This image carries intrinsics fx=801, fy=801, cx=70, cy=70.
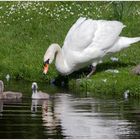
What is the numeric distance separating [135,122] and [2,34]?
42.6 feet

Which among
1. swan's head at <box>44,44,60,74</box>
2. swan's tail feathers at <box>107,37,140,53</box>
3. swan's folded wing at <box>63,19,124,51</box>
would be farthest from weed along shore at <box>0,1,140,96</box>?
swan's folded wing at <box>63,19,124,51</box>

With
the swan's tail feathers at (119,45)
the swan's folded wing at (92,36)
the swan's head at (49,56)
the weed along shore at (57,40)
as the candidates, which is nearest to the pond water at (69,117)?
the weed along shore at (57,40)

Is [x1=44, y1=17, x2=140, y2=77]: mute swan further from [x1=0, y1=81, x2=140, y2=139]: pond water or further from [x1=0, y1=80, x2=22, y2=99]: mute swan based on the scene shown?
[x1=0, y1=80, x2=22, y2=99]: mute swan

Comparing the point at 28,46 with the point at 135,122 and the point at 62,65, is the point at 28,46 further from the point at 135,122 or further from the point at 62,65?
the point at 135,122

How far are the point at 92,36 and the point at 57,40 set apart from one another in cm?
479

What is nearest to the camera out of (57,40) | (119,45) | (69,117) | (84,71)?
(69,117)

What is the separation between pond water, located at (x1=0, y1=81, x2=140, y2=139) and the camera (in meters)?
14.9

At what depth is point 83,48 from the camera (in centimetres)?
2219

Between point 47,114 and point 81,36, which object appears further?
point 81,36

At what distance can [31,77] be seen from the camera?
76.2 ft

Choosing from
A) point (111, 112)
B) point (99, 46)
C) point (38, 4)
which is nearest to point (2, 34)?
point (38, 4)

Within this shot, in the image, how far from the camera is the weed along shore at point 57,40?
2156 centimetres

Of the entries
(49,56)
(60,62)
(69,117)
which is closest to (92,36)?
(60,62)

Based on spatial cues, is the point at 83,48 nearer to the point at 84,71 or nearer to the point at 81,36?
the point at 81,36
